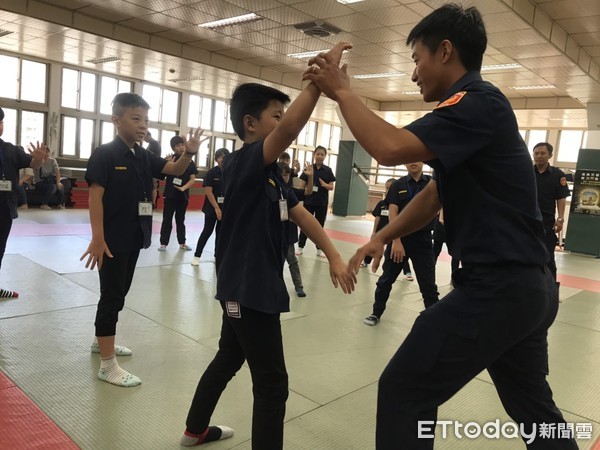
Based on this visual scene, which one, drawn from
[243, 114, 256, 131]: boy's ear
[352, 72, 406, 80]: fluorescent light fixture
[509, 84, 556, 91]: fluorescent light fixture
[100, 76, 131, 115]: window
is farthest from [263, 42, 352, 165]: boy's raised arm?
[100, 76, 131, 115]: window

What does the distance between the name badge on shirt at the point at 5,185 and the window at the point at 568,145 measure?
21.4 m

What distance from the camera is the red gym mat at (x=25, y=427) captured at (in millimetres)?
2232

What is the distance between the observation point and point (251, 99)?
6.26 feet

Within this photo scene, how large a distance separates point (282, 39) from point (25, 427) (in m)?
9.41

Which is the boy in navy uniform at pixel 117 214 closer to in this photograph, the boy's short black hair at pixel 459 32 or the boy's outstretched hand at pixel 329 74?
the boy's outstretched hand at pixel 329 74

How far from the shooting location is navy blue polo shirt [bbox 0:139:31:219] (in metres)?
4.20

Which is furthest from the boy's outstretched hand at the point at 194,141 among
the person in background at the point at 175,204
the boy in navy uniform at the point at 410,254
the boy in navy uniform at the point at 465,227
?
the person in background at the point at 175,204

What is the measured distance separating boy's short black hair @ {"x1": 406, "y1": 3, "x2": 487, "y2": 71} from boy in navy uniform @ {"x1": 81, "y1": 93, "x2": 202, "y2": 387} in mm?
2013

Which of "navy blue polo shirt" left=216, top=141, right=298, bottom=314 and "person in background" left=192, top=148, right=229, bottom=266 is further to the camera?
"person in background" left=192, top=148, right=229, bottom=266

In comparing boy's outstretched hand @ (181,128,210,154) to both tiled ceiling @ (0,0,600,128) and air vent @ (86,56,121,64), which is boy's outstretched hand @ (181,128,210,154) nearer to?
tiled ceiling @ (0,0,600,128)

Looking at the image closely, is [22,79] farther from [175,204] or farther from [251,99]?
[251,99]

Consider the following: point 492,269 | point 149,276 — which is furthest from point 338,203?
point 492,269

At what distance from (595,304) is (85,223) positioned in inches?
365

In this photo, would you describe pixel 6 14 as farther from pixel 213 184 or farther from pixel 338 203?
pixel 338 203
